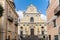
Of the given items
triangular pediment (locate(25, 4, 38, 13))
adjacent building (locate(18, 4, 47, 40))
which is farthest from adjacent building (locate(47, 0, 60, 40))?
triangular pediment (locate(25, 4, 38, 13))

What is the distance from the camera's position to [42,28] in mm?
48188

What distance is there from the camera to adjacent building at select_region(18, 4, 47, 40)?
4775 cm

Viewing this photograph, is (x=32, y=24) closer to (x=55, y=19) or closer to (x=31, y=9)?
(x=31, y=9)

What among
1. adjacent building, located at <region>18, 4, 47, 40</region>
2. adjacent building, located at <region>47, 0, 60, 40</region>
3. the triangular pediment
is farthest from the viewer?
the triangular pediment

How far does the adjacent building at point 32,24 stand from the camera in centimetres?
4775

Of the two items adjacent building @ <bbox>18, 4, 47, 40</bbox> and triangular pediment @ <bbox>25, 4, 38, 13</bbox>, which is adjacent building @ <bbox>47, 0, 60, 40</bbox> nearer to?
adjacent building @ <bbox>18, 4, 47, 40</bbox>

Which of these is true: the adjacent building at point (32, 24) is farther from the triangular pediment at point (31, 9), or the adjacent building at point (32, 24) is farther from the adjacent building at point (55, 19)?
the adjacent building at point (55, 19)

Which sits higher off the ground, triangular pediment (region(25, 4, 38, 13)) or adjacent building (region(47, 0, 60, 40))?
triangular pediment (region(25, 4, 38, 13))

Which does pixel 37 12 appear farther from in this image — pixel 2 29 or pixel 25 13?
pixel 2 29

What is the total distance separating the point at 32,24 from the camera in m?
48.1

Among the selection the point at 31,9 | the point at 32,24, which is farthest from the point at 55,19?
the point at 31,9

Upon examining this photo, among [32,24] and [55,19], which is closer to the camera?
[55,19]

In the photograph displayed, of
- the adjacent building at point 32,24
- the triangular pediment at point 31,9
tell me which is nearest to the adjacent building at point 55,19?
the adjacent building at point 32,24

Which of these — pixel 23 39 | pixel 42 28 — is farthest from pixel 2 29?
pixel 42 28
